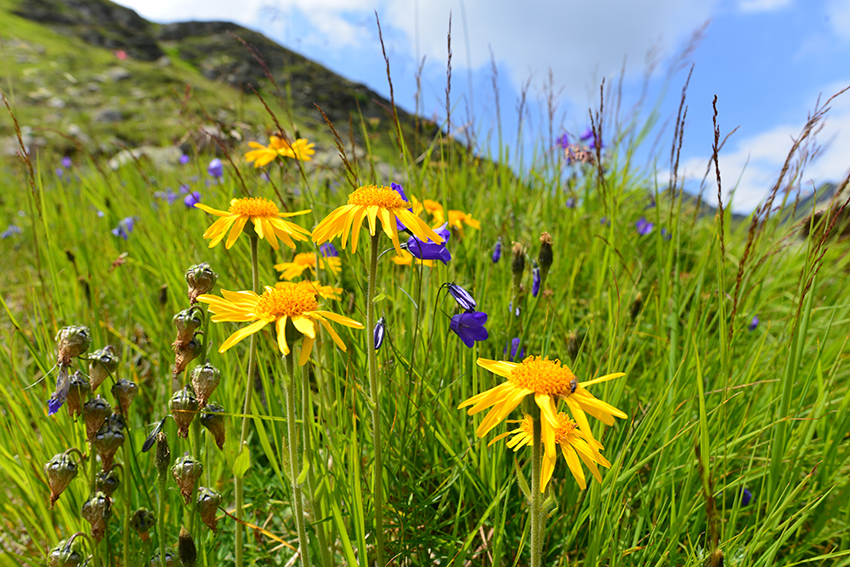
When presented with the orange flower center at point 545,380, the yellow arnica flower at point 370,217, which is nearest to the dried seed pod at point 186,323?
the yellow arnica flower at point 370,217

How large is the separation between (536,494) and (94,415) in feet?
3.19

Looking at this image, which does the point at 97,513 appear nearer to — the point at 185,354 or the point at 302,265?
the point at 185,354

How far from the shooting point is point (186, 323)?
1.00m

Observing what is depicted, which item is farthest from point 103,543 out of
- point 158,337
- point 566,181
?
point 566,181

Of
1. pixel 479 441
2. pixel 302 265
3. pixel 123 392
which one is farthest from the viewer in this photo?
pixel 302 265

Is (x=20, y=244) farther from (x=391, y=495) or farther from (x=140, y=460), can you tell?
(x=391, y=495)

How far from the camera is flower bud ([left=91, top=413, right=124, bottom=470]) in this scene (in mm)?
985

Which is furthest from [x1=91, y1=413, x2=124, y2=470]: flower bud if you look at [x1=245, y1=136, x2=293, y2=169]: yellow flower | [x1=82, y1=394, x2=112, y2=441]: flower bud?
[x1=245, y1=136, x2=293, y2=169]: yellow flower

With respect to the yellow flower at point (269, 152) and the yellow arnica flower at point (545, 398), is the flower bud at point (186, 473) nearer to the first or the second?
the yellow arnica flower at point (545, 398)

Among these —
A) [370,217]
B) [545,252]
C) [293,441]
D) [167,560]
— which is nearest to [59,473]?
[167,560]

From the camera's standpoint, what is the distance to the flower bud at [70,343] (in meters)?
0.99

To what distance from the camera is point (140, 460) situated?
62.0 inches

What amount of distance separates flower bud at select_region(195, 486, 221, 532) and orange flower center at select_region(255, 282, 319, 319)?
1.53 feet

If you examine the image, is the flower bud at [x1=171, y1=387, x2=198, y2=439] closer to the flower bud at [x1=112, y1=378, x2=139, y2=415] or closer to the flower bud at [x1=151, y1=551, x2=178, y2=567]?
the flower bud at [x1=112, y1=378, x2=139, y2=415]
